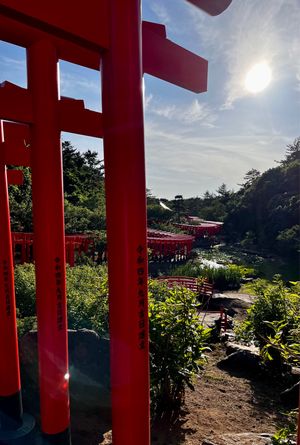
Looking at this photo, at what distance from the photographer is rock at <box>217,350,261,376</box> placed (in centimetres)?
503

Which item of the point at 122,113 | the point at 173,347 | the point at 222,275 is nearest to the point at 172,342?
the point at 173,347

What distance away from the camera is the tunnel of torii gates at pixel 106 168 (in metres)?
1.64

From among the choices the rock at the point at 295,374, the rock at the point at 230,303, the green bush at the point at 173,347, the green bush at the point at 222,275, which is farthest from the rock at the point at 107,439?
the green bush at the point at 222,275

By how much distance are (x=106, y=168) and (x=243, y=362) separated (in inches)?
174

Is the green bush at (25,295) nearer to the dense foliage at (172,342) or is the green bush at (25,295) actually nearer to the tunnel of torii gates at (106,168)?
the dense foliage at (172,342)

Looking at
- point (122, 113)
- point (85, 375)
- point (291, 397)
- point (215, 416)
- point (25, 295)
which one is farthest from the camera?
point (25, 295)

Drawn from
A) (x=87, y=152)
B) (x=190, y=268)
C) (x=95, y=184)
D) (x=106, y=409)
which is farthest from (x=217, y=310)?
(x=87, y=152)

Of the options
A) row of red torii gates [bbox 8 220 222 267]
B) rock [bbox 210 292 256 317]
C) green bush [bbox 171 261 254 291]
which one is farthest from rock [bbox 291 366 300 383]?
green bush [bbox 171 261 254 291]

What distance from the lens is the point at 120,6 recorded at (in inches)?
64.5

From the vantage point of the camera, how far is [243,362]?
16.8 feet

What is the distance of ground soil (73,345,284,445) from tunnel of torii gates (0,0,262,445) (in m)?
0.68

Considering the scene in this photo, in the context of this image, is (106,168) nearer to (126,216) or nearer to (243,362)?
(126,216)

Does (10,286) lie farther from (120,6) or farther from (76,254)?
(76,254)

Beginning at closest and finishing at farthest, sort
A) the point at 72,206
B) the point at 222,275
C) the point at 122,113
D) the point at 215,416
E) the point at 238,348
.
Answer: the point at 122,113 → the point at 215,416 → the point at 238,348 → the point at 222,275 → the point at 72,206
